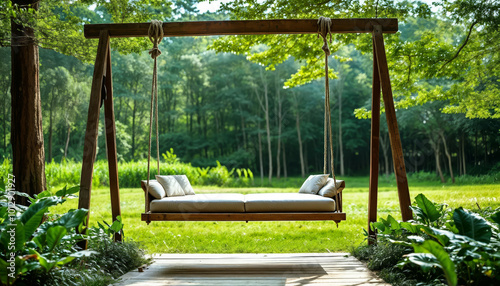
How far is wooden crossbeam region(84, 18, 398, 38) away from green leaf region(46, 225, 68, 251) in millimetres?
1929

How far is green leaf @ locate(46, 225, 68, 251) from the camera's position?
220 centimetres

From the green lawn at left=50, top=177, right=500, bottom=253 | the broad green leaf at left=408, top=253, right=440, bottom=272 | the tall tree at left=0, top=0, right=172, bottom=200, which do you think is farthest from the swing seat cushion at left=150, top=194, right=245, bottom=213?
the tall tree at left=0, top=0, right=172, bottom=200

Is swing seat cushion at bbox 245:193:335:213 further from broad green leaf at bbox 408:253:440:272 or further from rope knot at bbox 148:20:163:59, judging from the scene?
rope knot at bbox 148:20:163:59

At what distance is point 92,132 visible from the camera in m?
3.12

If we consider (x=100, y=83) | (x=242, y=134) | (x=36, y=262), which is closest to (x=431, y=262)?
(x=36, y=262)

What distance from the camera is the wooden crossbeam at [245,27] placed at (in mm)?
3482

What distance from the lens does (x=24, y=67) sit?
15.3 feet

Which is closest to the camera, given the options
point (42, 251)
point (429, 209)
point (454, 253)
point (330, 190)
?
point (454, 253)

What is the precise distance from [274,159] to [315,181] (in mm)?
17711

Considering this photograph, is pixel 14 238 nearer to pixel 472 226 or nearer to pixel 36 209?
pixel 36 209

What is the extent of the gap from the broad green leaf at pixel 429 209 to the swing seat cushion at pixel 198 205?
1377 millimetres

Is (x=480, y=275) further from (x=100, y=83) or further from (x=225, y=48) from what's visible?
(x=225, y=48)

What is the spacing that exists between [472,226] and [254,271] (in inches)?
62.4

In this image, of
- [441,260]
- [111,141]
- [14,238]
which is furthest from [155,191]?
[441,260]
